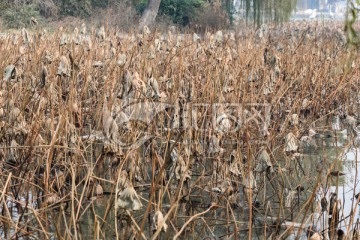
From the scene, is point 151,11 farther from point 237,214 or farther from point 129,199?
point 129,199

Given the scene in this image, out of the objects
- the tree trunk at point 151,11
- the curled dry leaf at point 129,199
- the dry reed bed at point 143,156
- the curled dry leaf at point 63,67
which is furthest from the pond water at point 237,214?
the tree trunk at point 151,11

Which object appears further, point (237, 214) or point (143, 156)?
point (143, 156)

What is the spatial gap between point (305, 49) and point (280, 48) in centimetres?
81

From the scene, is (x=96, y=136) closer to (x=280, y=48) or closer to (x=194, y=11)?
(x=280, y=48)

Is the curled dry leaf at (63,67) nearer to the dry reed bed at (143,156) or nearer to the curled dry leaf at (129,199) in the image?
the dry reed bed at (143,156)

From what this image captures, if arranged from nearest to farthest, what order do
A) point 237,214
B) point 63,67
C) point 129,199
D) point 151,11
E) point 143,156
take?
point 129,199, point 237,214, point 63,67, point 143,156, point 151,11

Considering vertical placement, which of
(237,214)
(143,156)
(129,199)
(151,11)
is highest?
(151,11)

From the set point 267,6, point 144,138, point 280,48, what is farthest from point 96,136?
point 267,6

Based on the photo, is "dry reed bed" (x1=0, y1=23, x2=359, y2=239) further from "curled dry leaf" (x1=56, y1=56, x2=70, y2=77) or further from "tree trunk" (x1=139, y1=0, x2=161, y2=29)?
"tree trunk" (x1=139, y1=0, x2=161, y2=29)

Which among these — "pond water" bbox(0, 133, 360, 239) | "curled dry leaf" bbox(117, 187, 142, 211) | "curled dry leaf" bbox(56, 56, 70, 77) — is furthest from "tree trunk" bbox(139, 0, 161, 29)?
"curled dry leaf" bbox(117, 187, 142, 211)

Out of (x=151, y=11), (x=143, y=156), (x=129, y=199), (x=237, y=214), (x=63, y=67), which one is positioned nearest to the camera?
(x=129, y=199)

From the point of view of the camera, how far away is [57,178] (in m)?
3.35

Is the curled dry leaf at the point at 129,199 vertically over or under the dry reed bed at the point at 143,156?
over

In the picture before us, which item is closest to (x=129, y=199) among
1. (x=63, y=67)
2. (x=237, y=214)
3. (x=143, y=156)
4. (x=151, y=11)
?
(x=237, y=214)
